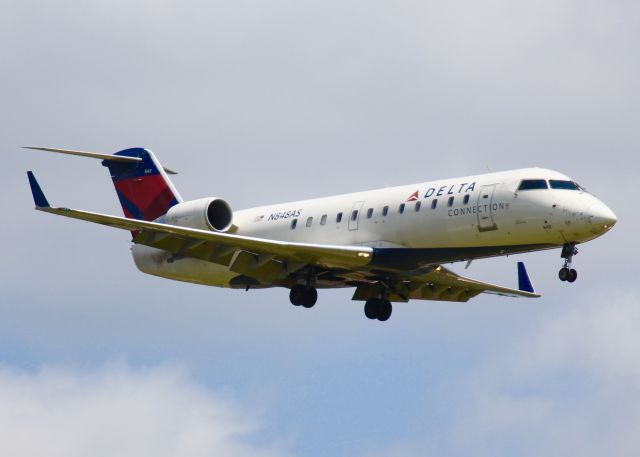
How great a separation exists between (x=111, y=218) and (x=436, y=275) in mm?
8730

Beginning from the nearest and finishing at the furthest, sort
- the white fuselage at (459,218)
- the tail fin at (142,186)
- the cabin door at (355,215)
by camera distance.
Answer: the white fuselage at (459,218) → the cabin door at (355,215) → the tail fin at (142,186)

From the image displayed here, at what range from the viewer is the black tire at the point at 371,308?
39.8 meters

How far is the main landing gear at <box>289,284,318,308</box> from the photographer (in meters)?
37.5

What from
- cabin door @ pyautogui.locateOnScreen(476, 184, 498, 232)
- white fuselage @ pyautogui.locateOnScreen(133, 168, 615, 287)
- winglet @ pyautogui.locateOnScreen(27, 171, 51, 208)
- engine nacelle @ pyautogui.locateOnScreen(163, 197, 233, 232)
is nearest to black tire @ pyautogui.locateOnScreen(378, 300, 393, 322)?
white fuselage @ pyautogui.locateOnScreen(133, 168, 615, 287)

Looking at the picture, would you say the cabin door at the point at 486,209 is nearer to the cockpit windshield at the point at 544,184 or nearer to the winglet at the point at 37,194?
the cockpit windshield at the point at 544,184

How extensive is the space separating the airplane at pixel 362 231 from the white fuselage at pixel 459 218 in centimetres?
2

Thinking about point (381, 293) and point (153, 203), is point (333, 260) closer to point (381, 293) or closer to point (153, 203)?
point (381, 293)

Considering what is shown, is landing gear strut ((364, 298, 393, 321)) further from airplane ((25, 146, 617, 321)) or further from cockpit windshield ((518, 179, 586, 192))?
cockpit windshield ((518, 179, 586, 192))

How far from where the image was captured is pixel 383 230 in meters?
36.3

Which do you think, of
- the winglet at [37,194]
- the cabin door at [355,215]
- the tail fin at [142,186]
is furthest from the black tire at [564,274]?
the tail fin at [142,186]

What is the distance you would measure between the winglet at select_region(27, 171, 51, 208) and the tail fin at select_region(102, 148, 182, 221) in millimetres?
6879

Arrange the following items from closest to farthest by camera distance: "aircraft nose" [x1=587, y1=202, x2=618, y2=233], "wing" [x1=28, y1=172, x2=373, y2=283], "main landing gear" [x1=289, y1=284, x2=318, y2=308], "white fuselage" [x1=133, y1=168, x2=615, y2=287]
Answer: "aircraft nose" [x1=587, y1=202, x2=618, y2=233] < "white fuselage" [x1=133, y1=168, x2=615, y2=287] < "wing" [x1=28, y1=172, x2=373, y2=283] < "main landing gear" [x1=289, y1=284, x2=318, y2=308]

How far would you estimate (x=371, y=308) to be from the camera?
131 ft

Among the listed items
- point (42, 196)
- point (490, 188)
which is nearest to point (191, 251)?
point (42, 196)
